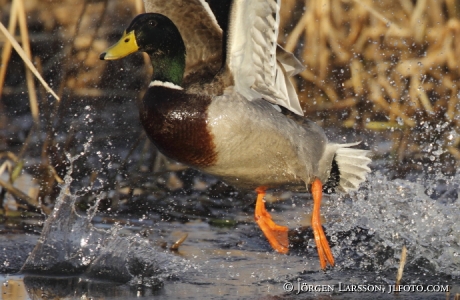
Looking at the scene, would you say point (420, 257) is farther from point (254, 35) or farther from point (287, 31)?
point (287, 31)

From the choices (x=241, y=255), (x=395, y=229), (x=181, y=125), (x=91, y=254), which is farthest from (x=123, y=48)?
(x=395, y=229)

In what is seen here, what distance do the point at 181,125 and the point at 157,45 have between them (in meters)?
0.57

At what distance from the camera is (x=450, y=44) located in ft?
26.0

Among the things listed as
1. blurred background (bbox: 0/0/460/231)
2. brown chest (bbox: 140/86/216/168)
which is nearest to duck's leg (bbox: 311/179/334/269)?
brown chest (bbox: 140/86/216/168)

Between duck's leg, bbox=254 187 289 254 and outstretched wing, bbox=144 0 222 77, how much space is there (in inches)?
32.3

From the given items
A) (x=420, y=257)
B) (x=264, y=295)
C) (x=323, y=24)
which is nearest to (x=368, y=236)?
(x=420, y=257)

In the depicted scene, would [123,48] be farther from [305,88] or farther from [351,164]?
[305,88]

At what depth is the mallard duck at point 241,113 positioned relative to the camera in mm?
4859

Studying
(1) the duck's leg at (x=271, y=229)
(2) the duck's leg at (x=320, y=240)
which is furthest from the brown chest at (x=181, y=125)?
(2) the duck's leg at (x=320, y=240)

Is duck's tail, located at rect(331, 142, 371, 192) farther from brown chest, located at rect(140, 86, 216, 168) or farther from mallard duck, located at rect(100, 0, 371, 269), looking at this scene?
brown chest, located at rect(140, 86, 216, 168)

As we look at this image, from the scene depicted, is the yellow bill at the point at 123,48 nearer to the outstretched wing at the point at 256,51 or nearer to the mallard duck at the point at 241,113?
the mallard duck at the point at 241,113

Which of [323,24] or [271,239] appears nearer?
[271,239]

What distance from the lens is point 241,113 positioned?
16.2 ft

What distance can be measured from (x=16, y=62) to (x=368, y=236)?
420 cm
